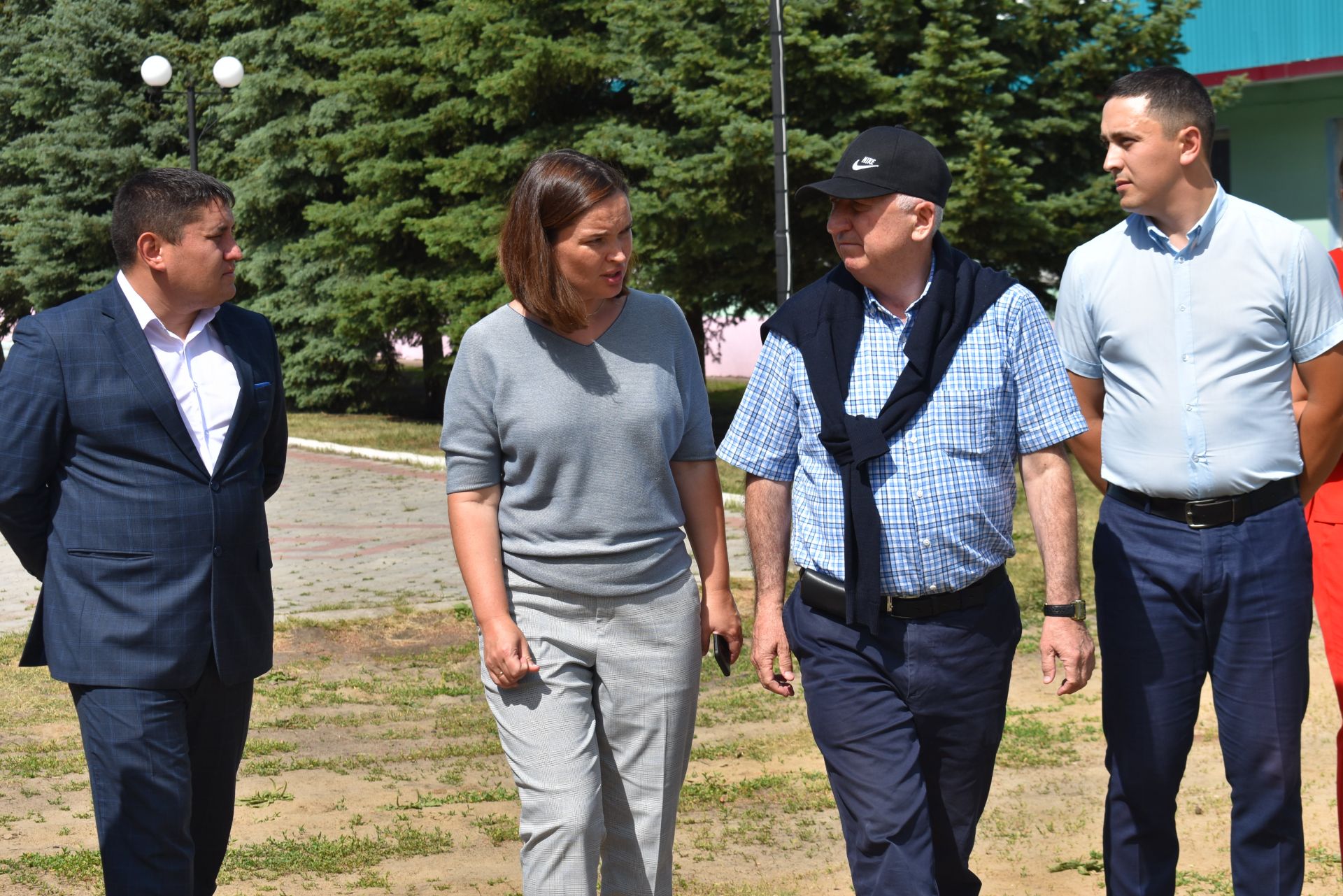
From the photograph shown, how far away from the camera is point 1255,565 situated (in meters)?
3.79

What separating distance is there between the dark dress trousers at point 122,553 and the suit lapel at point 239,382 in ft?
0.06

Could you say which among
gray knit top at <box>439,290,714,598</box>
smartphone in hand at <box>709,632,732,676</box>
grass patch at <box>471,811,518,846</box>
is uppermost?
gray knit top at <box>439,290,714,598</box>

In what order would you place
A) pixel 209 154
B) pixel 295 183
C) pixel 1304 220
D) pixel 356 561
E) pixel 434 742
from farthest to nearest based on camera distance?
1. pixel 209 154
2. pixel 295 183
3. pixel 1304 220
4. pixel 356 561
5. pixel 434 742

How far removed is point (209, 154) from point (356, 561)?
20951 millimetres

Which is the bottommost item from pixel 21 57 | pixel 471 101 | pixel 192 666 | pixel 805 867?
pixel 805 867

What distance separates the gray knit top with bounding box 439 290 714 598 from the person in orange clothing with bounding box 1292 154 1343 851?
2.00 meters

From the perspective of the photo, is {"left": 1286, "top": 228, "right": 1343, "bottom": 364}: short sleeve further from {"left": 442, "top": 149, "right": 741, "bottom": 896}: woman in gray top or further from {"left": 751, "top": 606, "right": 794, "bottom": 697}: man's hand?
{"left": 442, "top": 149, "right": 741, "bottom": 896}: woman in gray top

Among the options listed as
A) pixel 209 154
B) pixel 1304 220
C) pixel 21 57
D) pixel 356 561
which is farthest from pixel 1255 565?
pixel 21 57

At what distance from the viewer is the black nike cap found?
11.6ft

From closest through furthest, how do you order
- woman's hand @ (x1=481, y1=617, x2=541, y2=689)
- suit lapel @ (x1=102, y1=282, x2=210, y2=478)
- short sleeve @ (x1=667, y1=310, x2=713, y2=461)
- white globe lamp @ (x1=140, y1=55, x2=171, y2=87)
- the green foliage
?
woman's hand @ (x1=481, y1=617, x2=541, y2=689) < suit lapel @ (x1=102, y1=282, x2=210, y2=478) < short sleeve @ (x1=667, y1=310, x2=713, y2=461) < the green foliage < white globe lamp @ (x1=140, y1=55, x2=171, y2=87)

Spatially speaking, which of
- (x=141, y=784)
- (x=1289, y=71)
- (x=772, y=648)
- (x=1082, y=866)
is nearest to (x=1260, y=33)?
(x=1289, y=71)

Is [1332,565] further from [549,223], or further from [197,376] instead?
[197,376]

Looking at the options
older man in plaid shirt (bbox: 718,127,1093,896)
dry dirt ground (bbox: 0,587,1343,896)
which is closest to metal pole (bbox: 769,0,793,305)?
dry dirt ground (bbox: 0,587,1343,896)

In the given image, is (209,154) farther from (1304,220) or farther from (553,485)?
(553,485)
